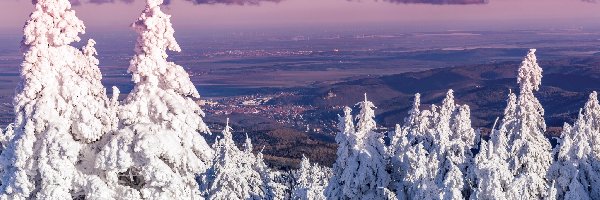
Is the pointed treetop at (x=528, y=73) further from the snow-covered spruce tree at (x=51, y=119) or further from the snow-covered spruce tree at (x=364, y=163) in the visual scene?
the snow-covered spruce tree at (x=51, y=119)

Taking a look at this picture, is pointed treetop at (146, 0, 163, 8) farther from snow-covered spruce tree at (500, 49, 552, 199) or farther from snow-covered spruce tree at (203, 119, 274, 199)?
snow-covered spruce tree at (500, 49, 552, 199)

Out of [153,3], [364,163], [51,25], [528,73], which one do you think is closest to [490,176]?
[364,163]

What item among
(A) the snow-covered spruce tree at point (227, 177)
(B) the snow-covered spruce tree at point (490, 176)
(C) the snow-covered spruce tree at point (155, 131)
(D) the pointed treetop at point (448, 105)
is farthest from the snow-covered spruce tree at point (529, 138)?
(C) the snow-covered spruce tree at point (155, 131)

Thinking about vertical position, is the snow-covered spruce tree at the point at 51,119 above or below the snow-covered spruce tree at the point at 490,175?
above

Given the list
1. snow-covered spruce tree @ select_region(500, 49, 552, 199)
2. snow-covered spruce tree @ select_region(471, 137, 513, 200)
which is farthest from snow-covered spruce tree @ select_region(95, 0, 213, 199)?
snow-covered spruce tree @ select_region(500, 49, 552, 199)

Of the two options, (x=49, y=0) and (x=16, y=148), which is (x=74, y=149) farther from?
(x=49, y=0)

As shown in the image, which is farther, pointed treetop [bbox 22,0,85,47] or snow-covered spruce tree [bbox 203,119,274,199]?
snow-covered spruce tree [bbox 203,119,274,199]

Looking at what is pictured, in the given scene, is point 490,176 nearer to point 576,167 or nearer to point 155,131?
point 576,167
